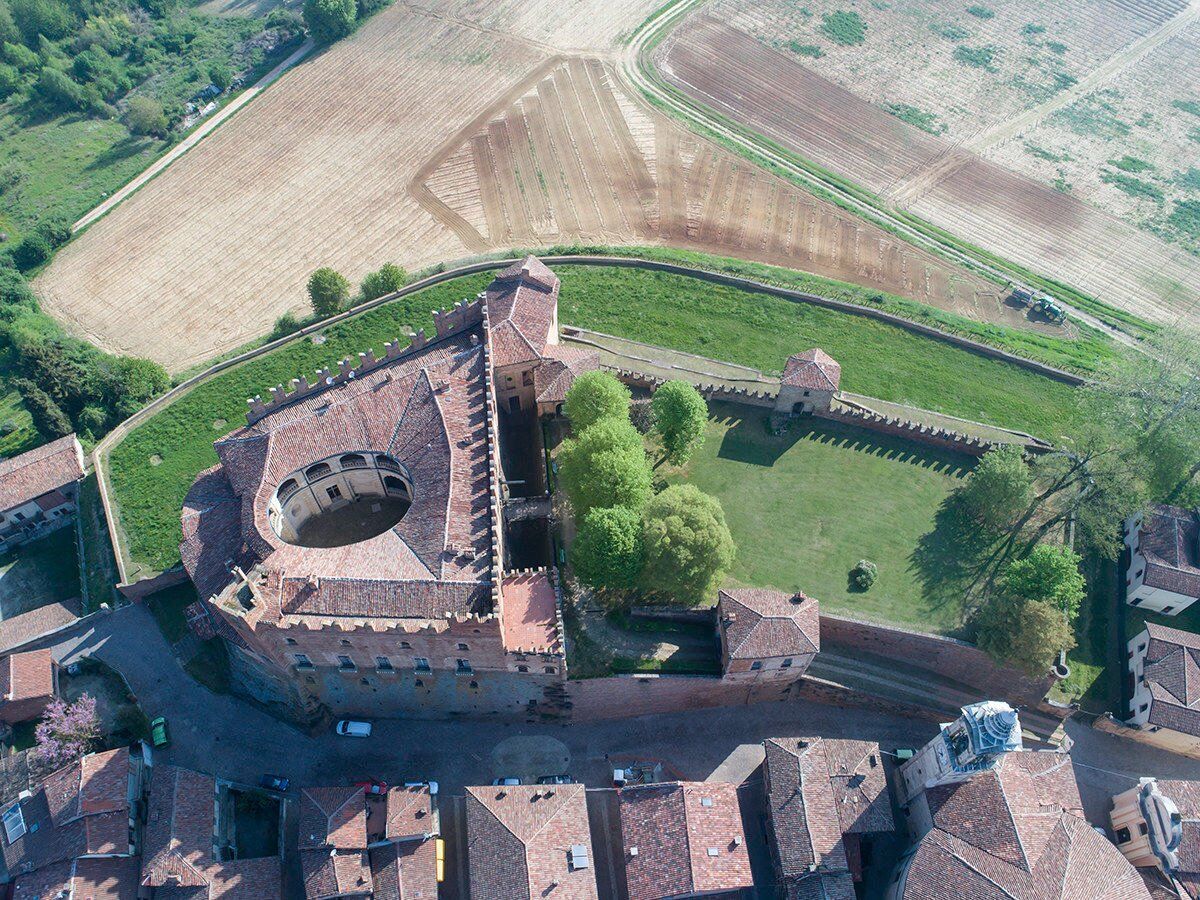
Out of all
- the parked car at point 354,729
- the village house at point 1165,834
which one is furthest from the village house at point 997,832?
the parked car at point 354,729

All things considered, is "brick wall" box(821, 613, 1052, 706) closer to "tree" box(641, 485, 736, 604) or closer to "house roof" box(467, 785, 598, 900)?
"tree" box(641, 485, 736, 604)

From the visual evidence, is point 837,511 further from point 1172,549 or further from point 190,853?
point 190,853

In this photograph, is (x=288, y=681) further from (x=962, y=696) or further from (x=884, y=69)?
(x=884, y=69)

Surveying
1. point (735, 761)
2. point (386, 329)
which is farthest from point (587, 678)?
point (386, 329)

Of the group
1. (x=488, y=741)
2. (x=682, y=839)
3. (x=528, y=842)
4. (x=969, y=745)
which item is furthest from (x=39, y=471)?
(x=969, y=745)

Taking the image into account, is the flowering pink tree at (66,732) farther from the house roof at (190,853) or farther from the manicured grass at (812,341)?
the manicured grass at (812,341)

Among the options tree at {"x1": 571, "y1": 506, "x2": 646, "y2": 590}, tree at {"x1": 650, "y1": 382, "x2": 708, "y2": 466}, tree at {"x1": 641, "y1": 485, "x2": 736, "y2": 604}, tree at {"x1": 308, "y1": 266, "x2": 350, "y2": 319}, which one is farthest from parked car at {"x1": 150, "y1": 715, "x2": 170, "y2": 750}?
tree at {"x1": 650, "y1": 382, "x2": 708, "y2": 466}
